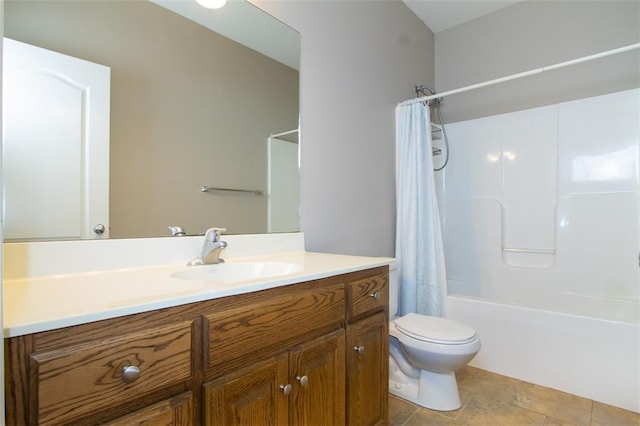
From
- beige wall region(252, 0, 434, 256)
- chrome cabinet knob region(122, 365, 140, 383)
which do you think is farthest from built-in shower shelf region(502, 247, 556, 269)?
chrome cabinet knob region(122, 365, 140, 383)

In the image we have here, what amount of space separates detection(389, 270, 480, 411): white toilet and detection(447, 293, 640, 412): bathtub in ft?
1.65

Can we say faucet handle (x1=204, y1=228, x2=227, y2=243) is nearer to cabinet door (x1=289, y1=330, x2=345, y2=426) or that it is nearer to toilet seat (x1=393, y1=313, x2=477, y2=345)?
cabinet door (x1=289, y1=330, x2=345, y2=426)

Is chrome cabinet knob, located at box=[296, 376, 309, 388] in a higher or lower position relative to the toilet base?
higher

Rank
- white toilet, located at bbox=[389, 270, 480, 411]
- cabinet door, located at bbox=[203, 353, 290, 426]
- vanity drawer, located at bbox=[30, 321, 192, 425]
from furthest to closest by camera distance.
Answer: white toilet, located at bbox=[389, 270, 480, 411]
cabinet door, located at bbox=[203, 353, 290, 426]
vanity drawer, located at bbox=[30, 321, 192, 425]

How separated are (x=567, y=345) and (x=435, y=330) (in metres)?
0.84

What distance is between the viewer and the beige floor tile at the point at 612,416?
1.57 metres

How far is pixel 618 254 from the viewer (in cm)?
217

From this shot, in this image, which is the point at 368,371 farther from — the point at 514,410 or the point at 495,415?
the point at 514,410

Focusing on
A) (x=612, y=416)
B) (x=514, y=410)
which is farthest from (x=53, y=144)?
(x=612, y=416)

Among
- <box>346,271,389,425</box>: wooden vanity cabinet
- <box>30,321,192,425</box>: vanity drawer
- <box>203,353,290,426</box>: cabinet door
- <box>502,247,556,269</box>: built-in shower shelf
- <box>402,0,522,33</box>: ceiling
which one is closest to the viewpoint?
<box>30,321,192,425</box>: vanity drawer

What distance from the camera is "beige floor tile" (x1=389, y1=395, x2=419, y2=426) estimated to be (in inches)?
63.9

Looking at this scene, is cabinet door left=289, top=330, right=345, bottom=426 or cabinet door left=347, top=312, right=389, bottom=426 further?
cabinet door left=347, top=312, right=389, bottom=426

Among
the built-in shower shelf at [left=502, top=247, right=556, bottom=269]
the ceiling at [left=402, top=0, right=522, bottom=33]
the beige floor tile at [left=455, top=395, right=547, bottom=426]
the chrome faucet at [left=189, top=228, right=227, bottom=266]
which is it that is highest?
the ceiling at [left=402, top=0, right=522, bottom=33]

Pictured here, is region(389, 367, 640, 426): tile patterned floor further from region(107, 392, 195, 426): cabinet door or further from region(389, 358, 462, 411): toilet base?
region(107, 392, 195, 426): cabinet door
